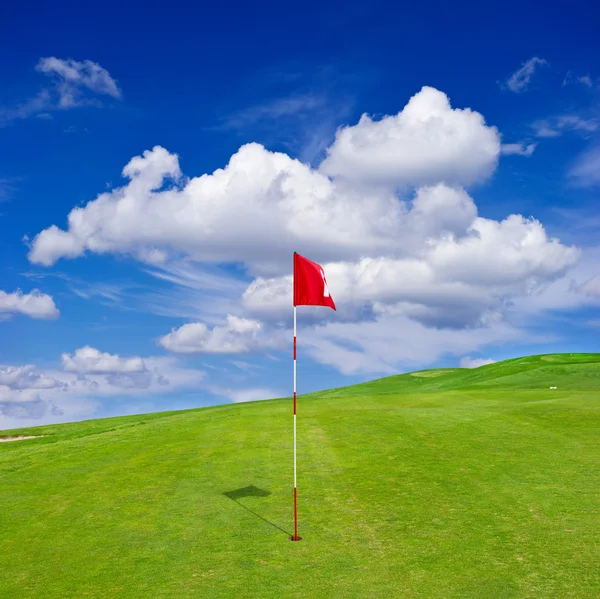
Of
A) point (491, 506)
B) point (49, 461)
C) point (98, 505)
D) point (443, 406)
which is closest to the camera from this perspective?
point (491, 506)

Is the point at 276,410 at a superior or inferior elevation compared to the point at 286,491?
superior

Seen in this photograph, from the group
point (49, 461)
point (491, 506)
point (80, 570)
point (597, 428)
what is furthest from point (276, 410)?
point (80, 570)

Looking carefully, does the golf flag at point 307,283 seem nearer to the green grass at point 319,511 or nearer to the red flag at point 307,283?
the red flag at point 307,283

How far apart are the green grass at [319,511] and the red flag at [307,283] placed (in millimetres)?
5013

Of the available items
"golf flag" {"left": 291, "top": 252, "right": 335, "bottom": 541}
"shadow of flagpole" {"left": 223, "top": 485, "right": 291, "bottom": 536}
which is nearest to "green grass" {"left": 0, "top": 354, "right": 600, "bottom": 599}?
"shadow of flagpole" {"left": 223, "top": 485, "right": 291, "bottom": 536}

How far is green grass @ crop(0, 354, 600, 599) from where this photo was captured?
1063 cm

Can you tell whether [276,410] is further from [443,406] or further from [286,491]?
[286,491]

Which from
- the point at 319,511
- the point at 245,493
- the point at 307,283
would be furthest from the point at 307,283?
the point at 245,493

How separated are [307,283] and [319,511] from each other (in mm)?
5431

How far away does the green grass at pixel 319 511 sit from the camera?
10633 millimetres

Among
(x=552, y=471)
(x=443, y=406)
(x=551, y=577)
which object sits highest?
(x=443, y=406)

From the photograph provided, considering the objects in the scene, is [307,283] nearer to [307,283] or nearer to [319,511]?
[307,283]

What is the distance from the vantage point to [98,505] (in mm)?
15719

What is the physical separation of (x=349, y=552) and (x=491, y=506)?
4337mm
